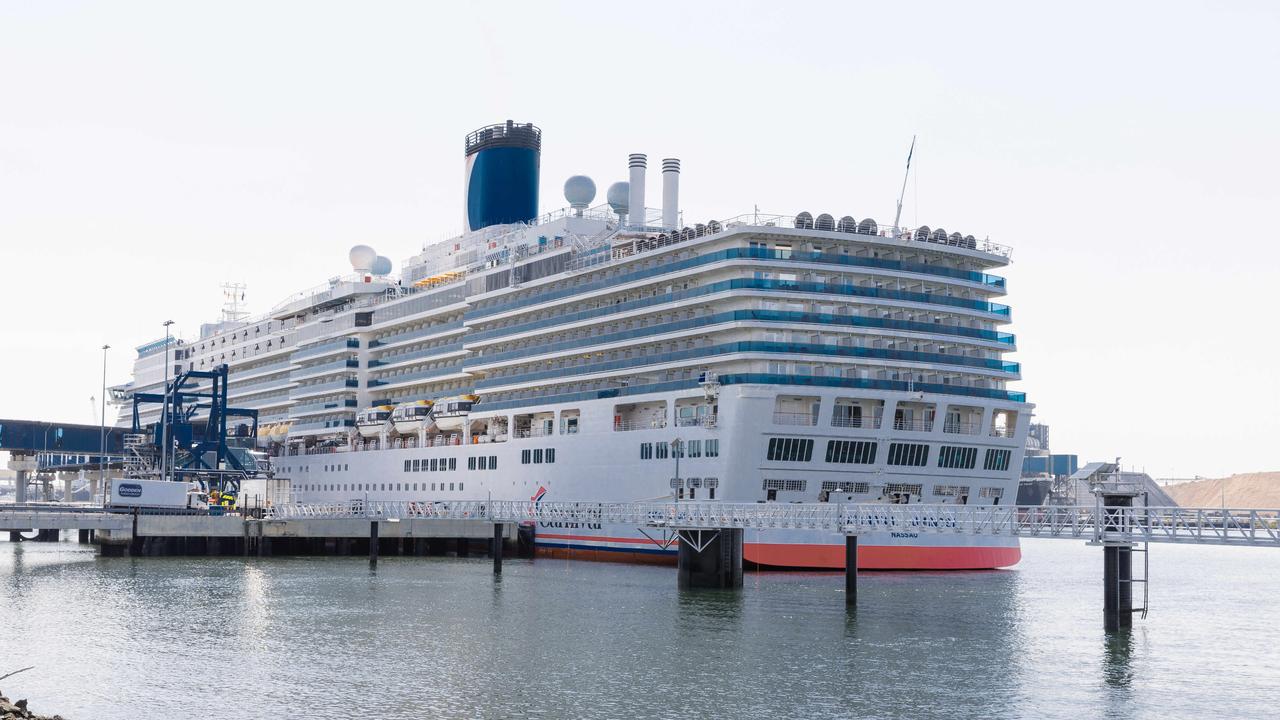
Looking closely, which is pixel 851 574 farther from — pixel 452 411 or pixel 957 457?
pixel 452 411

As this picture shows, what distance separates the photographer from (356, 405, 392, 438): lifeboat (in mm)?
99000

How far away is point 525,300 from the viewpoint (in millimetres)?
86750

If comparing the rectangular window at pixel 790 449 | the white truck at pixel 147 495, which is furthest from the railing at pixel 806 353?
the white truck at pixel 147 495

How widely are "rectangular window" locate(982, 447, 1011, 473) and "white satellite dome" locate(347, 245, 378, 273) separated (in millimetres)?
63993

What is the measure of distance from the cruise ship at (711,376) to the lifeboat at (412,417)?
23 cm

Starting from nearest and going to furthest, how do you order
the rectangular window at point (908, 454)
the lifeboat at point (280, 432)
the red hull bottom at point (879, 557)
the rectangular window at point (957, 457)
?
the red hull bottom at point (879, 557), the rectangular window at point (908, 454), the rectangular window at point (957, 457), the lifeboat at point (280, 432)

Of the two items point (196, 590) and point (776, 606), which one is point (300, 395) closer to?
point (196, 590)

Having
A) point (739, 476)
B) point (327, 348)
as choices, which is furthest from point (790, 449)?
point (327, 348)

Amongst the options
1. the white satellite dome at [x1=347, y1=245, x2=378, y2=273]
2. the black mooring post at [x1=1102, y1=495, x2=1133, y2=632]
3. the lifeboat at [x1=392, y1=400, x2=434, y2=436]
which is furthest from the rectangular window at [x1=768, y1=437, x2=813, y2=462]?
the white satellite dome at [x1=347, y1=245, x2=378, y2=273]

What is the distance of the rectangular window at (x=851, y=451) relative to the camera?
220ft

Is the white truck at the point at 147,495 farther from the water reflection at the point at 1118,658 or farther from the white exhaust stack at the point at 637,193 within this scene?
the water reflection at the point at 1118,658

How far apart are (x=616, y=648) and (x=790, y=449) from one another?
27765 mm

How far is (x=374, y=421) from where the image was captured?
9975cm

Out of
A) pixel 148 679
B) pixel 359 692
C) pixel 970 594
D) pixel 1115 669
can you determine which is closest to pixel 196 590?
pixel 148 679
